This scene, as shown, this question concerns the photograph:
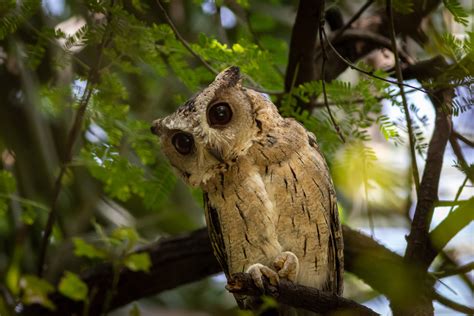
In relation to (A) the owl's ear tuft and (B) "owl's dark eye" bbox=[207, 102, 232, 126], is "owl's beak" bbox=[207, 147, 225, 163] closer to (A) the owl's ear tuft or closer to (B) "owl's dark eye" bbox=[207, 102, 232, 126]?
(B) "owl's dark eye" bbox=[207, 102, 232, 126]

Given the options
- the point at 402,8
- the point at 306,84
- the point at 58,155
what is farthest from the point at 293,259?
the point at 58,155

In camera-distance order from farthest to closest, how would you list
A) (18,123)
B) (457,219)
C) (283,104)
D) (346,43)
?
(18,123) < (346,43) < (283,104) < (457,219)

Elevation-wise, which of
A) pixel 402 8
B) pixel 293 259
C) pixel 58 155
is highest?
pixel 58 155

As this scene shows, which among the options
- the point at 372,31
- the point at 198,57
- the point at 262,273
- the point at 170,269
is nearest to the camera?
the point at 262,273

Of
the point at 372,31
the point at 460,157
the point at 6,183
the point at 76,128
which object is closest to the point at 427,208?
the point at 460,157

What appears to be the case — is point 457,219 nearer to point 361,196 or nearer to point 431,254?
point 431,254

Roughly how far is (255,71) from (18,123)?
1.31 metres

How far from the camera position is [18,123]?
10.2 feet

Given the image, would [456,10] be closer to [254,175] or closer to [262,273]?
[254,175]

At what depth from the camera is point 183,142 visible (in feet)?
6.59

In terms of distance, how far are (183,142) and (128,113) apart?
0.81 metres

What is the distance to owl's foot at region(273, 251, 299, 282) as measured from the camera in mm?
1957

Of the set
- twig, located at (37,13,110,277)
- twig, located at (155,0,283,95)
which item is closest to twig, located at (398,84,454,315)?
twig, located at (155,0,283,95)

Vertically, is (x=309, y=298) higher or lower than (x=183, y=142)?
lower
